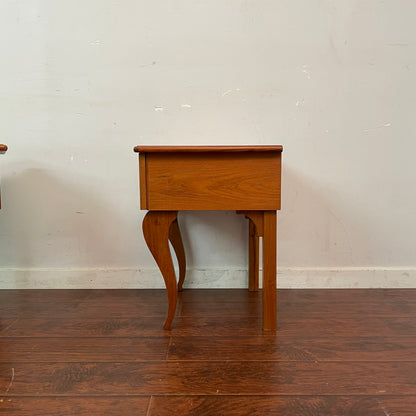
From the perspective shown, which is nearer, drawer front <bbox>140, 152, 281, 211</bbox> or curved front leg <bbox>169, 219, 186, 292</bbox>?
drawer front <bbox>140, 152, 281, 211</bbox>

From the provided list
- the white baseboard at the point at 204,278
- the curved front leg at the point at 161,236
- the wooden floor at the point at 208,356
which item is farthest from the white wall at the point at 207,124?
the curved front leg at the point at 161,236

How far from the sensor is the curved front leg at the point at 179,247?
174cm

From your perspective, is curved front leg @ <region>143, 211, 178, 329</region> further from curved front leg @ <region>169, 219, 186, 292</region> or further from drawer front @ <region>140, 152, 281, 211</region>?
curved front leg @ <region>169, 219, 186, 292</region>

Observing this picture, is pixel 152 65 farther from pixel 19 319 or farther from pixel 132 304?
pixel 19 319

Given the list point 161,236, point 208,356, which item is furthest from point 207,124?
point 208,356

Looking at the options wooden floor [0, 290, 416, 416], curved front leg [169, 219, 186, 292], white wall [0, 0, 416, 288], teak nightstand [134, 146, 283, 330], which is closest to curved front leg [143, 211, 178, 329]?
teak nightstand [134, 146, 283, 330]

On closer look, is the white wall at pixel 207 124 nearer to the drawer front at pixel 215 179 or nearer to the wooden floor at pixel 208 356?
the wooden floor at pixel 208 356

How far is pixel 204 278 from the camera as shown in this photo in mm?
1867

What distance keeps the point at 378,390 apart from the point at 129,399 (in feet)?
2.03

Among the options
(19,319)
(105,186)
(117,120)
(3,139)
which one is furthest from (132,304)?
(3,139)

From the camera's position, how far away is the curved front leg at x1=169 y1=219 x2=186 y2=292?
68.6 inches

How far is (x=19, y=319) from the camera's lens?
1.47 metres

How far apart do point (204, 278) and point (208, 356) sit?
0.73 metres

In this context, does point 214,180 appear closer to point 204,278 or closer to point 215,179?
point 215,179
